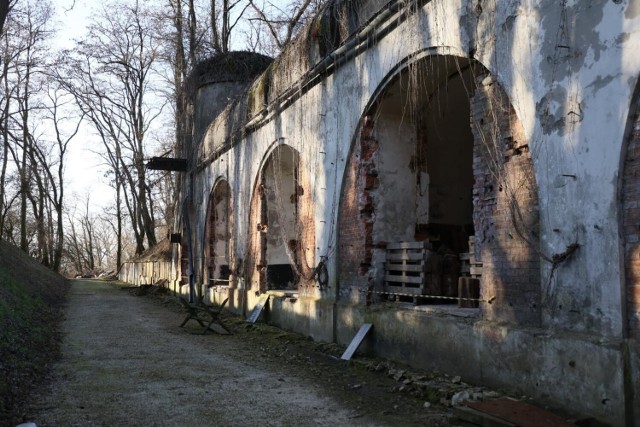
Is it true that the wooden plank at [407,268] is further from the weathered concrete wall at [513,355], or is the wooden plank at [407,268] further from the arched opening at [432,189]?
the weathered concrete wall at [513,355]

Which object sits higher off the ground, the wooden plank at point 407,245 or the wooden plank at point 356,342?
the wooden plank at point 407,245

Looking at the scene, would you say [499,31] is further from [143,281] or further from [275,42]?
[143,281]

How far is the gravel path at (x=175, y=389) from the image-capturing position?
525 cm

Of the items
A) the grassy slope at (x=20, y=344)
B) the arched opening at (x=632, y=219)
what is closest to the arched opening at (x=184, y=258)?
the grassy slope at (x=20, y=344)

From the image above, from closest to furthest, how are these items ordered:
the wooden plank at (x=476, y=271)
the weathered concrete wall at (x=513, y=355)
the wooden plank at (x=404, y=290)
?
1. the weathered concrete wall at (x=513, y=355)
2. the wooden plank at (x=476, y=271)
3. the wooden plank at (x=404, y=290)

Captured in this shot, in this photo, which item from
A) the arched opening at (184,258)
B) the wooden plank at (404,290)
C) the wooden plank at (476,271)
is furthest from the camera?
the arched opening at (184,258)

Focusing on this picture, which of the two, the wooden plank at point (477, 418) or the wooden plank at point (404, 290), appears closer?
the wooden plank at point (477, 418)

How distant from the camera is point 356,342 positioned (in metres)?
7.78

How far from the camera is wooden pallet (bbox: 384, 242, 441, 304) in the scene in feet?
24.9

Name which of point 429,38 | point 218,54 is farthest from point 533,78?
point 218,54

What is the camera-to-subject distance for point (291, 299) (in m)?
10.7

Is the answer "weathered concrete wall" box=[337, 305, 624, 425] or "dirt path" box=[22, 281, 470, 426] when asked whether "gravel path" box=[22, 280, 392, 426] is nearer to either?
"dirt path" box=[22, 281, 470, 426]

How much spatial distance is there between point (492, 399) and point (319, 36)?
6.74 meters

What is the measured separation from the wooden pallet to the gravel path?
1881 millimetres
